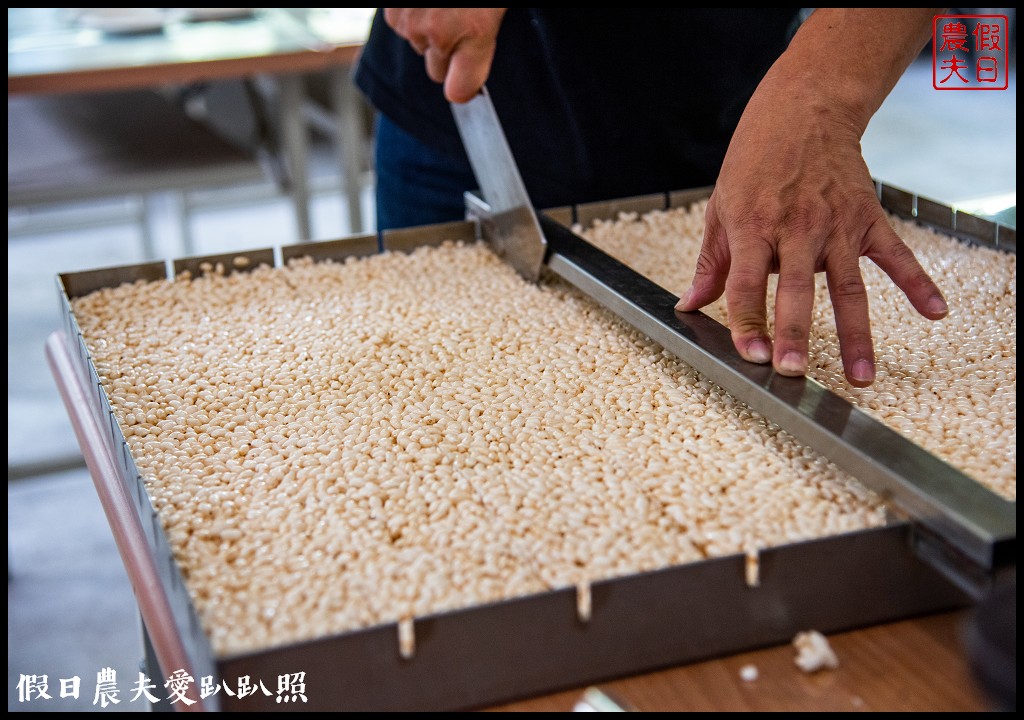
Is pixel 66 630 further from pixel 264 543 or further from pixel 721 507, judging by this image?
pixel 721 507

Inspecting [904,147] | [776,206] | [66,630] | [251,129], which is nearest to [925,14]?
[776,206]

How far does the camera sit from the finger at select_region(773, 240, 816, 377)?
87 cm

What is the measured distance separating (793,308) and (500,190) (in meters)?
0.56

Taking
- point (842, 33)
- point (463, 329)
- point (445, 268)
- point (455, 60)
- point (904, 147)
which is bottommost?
point (463, 329)

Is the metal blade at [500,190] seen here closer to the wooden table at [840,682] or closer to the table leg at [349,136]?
Answer: the wooden table at [840,682]

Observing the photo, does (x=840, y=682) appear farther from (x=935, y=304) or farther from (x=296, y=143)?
(x=296, y=143)

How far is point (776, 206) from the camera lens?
0.93 m

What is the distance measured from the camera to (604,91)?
1.54 metres

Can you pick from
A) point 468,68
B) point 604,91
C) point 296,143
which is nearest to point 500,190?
point 468,68

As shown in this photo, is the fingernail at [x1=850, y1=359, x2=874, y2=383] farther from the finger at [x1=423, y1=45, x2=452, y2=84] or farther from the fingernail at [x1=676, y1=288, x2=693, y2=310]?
the finger at [x1=423, y1=45, x2=452, y2=84]

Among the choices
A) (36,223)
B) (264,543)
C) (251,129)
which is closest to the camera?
(264,543)

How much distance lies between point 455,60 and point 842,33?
523 mm

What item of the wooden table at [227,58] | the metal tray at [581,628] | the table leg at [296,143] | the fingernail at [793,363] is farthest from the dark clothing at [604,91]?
the table leg at [296,143]

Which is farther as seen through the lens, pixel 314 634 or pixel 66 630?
pixel 66 630
